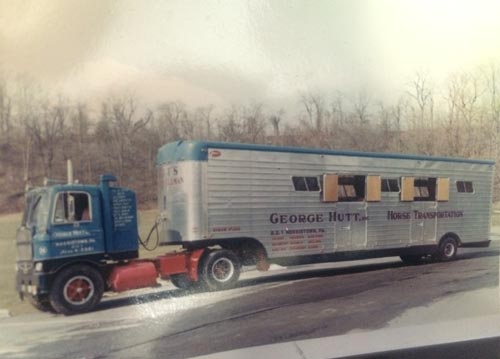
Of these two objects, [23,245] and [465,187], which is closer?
[23,245]

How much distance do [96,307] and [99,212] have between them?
386 millimetres

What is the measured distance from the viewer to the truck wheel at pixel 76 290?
6.15ft

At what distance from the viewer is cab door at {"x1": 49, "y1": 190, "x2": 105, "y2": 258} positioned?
1.87 metres

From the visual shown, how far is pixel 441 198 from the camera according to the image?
282 centimetres

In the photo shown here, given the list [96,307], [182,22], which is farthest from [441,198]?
[96,307]

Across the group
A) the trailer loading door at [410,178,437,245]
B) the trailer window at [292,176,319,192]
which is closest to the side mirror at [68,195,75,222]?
the trailer window at [292,176,319,192]

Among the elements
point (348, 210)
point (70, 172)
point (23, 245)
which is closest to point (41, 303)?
point (23, 245)

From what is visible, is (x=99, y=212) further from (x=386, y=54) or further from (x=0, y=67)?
(x=386, y=54)

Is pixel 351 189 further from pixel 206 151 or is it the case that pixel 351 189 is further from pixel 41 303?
pixel 41 303

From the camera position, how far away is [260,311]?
86.7 inches

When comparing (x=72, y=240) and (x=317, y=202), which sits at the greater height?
(x=317, y=202)

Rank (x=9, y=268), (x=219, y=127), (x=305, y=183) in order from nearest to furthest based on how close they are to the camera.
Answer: (x=9, y=268) → (x=219, y=127) → (x=305, y=183)

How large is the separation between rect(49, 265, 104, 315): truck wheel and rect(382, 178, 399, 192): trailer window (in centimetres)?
153

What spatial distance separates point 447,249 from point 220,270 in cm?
147
